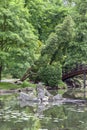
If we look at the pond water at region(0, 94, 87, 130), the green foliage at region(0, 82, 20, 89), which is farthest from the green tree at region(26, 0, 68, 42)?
the pond water at region(0, 94, 87, 130)

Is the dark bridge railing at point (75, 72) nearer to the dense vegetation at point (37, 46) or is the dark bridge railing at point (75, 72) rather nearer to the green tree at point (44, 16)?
the dense vegetation at point (37, 46)

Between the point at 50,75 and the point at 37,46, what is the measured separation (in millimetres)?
3501

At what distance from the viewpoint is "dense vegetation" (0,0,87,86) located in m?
37.2

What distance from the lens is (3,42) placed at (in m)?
38.1

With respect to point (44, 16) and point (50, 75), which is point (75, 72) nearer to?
point (50, 75)

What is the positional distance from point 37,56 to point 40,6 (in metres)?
18.4

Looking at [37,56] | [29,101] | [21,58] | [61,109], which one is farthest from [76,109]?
[37,56]

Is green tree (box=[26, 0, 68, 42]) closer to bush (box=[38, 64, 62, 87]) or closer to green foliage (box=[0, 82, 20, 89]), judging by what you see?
bush (box=[38, 64, 62, 87])

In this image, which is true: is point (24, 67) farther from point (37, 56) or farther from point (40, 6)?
point (40, 6)

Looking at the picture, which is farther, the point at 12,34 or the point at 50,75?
the point at 50,75

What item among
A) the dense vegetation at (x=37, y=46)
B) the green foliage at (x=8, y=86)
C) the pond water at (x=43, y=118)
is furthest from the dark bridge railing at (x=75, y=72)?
the pond water at (x=43, y=118)

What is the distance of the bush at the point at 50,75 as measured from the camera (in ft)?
134

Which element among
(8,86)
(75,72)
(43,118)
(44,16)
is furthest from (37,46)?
(43,118)

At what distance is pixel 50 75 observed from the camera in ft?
134
